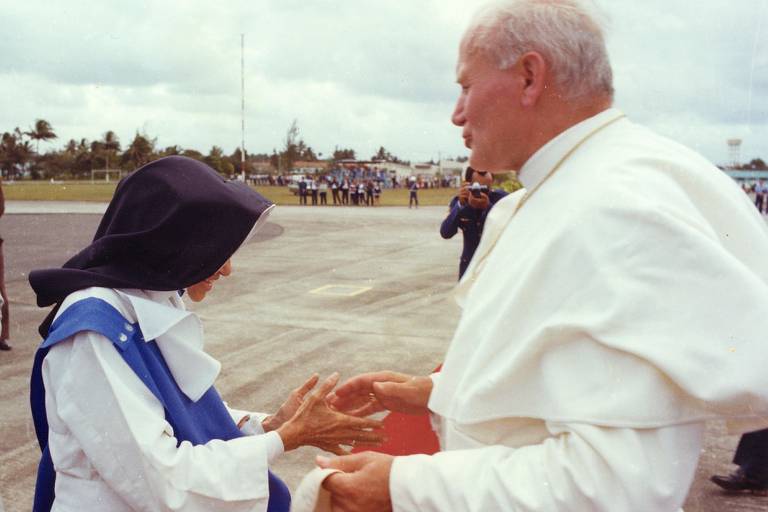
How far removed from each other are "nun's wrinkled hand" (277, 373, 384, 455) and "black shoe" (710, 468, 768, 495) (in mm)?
3024

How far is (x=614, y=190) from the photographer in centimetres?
140

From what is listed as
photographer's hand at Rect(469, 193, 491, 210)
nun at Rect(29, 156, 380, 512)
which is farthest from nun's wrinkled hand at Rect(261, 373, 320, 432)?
photographer's hand at Rect(469, 193, 491, 210)

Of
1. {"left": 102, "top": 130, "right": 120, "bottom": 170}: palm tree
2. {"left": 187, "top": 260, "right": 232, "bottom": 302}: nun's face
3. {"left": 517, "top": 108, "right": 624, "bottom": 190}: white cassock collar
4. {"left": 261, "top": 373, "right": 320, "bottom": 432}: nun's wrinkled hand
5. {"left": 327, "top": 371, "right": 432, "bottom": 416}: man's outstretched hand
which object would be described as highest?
{"left": 102, "top": 130, "right": 120, "bottom": 170}: palm tree

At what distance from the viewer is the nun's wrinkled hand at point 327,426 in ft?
6.93

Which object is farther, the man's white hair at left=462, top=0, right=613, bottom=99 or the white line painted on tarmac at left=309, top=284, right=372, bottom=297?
the white line painted on tarmac at left=309, top=284, right=372, bottom=297

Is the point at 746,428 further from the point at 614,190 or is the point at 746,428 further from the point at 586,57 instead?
the point at 586,57

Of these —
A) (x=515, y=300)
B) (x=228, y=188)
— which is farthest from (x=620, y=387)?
(x=228, y=188)

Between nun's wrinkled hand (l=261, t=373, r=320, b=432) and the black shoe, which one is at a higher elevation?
nun's wrinkled hand (l=261, t=373, r=320, b=432)

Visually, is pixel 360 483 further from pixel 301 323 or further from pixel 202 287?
pixel 301 323

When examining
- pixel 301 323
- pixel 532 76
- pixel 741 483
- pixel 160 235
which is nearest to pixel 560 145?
pixel 532 76

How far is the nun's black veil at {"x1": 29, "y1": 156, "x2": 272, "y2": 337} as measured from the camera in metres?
Answer: 1.90

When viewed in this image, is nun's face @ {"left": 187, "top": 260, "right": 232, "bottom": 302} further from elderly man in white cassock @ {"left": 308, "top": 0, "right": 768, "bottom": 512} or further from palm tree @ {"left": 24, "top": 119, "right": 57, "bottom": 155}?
palm tree @ {"left": 24, "top": 119, "right": 57, "bottom": 155}

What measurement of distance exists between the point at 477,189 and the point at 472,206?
18 cm

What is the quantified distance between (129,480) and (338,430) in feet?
1.97
